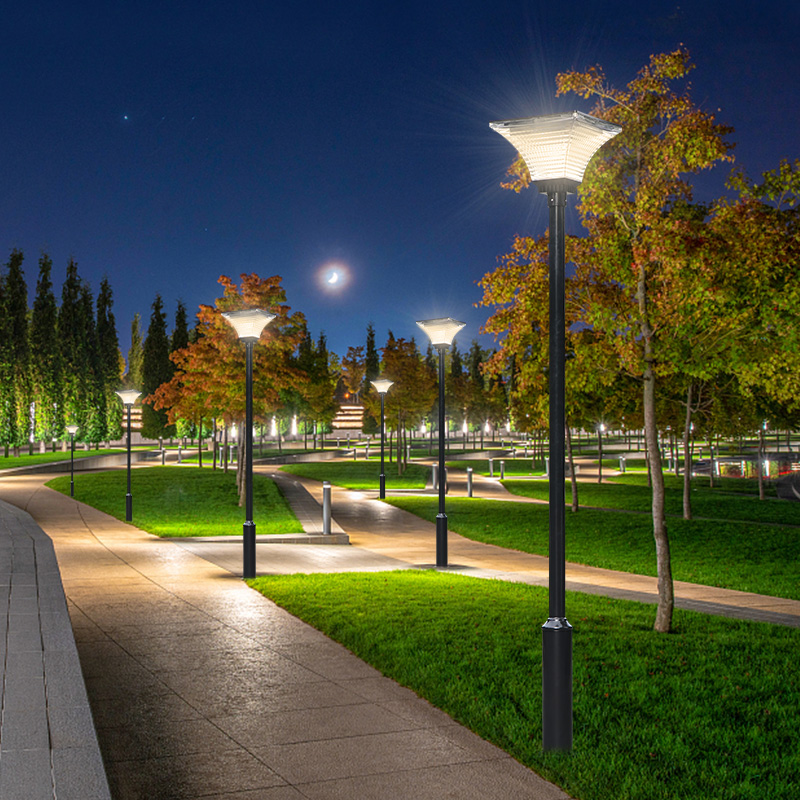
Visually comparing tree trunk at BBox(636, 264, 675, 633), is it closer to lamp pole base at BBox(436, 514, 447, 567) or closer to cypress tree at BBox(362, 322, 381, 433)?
lamp pole base at BBox(436, 514, 447, 567)

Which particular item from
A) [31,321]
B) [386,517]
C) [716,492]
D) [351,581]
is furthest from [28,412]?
[351,581]

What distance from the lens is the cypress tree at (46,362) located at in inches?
2057

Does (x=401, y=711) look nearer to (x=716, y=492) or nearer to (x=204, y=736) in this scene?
(x=204, y=736)

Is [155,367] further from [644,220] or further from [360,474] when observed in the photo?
[644,220]

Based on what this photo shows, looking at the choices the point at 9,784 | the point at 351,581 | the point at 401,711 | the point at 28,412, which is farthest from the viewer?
the point at 28,412

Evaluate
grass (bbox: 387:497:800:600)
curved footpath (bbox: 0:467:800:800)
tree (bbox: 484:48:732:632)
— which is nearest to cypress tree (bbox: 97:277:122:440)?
grass (bbox: 387:497:800:600)

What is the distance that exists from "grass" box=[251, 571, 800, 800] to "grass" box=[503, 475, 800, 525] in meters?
14.7

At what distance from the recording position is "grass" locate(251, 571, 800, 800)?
4.83 meters

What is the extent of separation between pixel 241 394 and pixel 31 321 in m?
38.9

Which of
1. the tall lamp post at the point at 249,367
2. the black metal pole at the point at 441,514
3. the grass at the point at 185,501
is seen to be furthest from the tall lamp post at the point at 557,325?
the grass at the point at 185,501

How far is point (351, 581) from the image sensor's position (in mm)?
12305

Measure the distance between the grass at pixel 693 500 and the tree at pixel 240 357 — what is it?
12.1m

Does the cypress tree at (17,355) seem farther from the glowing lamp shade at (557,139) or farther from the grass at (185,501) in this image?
the glowing lamp shade at (557,139)

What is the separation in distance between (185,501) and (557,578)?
79.2ft
